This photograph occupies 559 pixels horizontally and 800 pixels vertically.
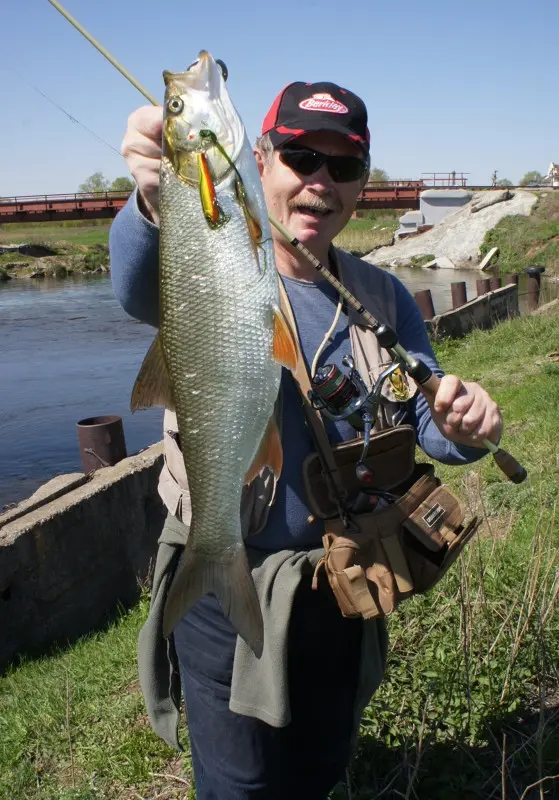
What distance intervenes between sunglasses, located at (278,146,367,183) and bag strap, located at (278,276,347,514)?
0.41 meters

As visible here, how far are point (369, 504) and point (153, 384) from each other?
85 cm

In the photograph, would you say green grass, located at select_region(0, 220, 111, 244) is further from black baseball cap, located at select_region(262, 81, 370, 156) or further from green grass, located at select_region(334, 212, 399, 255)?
black baseball cap, located at select_region(262, 81, 370, 156)

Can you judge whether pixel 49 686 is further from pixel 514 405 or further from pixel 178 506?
pixel 514 405

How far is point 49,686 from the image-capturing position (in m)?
4.94

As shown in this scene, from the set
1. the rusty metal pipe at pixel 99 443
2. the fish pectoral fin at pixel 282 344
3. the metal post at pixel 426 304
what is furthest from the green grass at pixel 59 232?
the fish pectoral fin at pixel 282 344

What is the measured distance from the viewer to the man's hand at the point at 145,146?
6.86 ft

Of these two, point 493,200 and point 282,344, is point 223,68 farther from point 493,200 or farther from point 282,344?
point 493,200

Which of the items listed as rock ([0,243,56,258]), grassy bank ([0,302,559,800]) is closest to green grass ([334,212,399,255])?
rock ([0,243,56,258])

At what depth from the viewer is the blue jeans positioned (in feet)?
8.21

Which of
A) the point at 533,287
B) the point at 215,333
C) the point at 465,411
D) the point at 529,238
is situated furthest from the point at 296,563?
the point at 529,238

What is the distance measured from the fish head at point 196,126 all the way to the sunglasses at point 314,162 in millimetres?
596

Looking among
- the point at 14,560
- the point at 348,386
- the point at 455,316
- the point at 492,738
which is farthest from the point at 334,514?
the point at 455,316

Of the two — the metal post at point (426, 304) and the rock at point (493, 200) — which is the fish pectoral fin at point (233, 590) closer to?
Answer: the metal post at point (426, 304)

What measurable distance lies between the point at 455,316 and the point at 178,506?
13.4m
